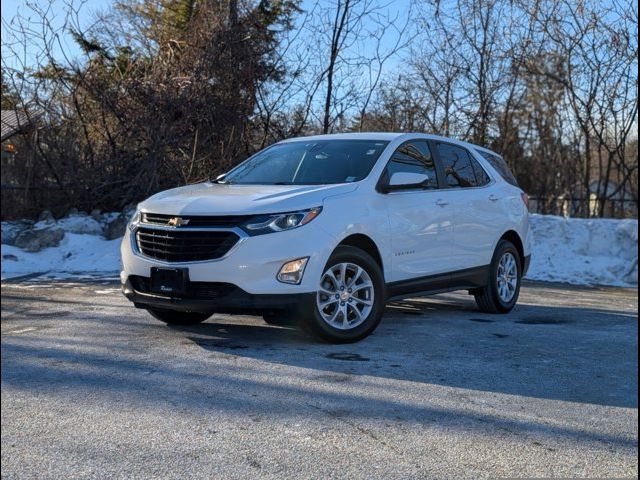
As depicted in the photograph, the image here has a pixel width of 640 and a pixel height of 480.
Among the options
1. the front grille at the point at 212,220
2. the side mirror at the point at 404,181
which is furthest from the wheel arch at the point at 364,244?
the front grille at the point at 212,220

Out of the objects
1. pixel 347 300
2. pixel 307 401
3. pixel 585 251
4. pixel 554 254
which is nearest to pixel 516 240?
pixel 347 300

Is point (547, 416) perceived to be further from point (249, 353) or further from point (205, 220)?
point (205, 220)

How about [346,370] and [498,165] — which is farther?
[498,165]

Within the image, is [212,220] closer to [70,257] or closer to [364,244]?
[364,244]

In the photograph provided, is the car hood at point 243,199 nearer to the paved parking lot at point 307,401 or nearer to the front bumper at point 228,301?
the front bumper at point 228,301

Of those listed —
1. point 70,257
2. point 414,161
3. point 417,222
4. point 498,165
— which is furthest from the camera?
point 70,257

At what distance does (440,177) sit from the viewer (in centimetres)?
757

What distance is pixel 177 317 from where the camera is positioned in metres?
6.79

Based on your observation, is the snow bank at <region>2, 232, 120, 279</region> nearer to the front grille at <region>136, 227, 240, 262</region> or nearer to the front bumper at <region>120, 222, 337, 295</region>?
the front grille at <region>136, 227, 240, 262</region>

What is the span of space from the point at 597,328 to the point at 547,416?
3498 millimetres

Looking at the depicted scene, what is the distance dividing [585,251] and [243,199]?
33.9ft

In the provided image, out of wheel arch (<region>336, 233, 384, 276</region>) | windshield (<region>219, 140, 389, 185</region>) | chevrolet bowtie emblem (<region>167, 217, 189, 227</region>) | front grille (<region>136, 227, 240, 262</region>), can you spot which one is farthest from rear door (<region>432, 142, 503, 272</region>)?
chevrolet bowtie emblem (<region>167, 217, 189, 227</region>)

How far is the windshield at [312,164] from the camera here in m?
6.73

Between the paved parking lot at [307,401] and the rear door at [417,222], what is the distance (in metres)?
0.63
